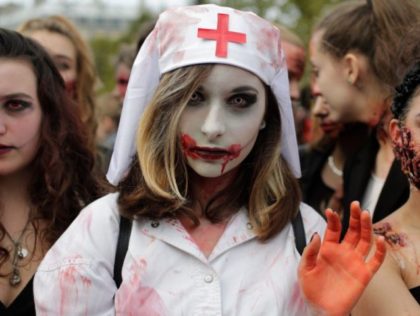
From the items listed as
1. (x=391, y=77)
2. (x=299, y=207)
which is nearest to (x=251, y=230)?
(x=299, y=207)

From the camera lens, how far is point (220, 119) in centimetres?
243

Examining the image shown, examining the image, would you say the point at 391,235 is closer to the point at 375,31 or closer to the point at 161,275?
the point at 161,275

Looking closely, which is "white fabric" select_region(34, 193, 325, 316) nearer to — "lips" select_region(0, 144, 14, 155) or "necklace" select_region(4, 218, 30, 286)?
"necklace" select_region(4, 218, 30, 286)

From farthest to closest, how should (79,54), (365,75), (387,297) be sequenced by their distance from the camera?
1. (79,54)
2. (365,75)
3. (387,297)

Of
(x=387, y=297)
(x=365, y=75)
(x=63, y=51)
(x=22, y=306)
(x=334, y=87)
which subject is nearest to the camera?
(x=387, y=297)

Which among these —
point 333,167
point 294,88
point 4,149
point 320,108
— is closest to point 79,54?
point 294,88

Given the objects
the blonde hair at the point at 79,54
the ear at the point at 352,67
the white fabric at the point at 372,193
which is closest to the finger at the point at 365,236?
the white fabric at the point at 372,193

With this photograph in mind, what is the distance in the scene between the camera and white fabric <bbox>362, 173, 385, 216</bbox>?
3.40 metres

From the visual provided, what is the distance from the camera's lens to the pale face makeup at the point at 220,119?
2.43 metres

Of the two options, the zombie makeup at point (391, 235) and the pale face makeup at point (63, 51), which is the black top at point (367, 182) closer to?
the zombie makeup at point (391, 235)

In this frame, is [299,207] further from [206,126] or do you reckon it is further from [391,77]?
[391,77]

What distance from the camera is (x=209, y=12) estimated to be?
98.7 inches

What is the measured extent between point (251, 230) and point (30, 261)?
91cm

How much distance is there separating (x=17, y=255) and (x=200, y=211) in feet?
2.58
